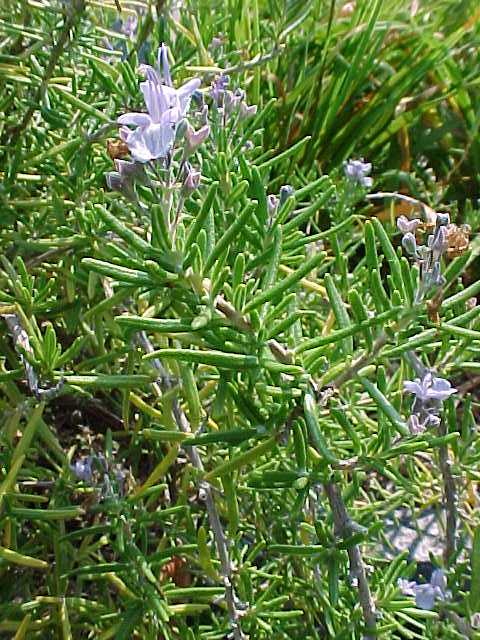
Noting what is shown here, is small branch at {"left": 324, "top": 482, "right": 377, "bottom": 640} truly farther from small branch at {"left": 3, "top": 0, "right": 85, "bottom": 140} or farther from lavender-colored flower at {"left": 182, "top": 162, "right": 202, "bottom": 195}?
small branch at {"left": 3, "top": 0, "right": 85, "bottom": 140}

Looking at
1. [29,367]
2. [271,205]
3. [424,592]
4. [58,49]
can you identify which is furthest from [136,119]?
[424,592]

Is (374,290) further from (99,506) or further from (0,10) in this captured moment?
(0,10)

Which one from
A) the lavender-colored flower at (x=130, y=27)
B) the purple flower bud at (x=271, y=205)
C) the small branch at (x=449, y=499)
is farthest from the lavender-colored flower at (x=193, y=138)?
the lavender-colored flower at (x=130, y=27)

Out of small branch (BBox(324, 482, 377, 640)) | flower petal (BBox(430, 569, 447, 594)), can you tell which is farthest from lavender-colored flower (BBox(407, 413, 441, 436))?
flower petal (BBox(430, 569, 447, 594))

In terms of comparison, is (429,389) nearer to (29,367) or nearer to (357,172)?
(29,367)

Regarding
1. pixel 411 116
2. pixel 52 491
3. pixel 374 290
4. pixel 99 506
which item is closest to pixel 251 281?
pixel 374 290

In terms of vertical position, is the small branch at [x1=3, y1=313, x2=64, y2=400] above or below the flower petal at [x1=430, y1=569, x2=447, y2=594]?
above
